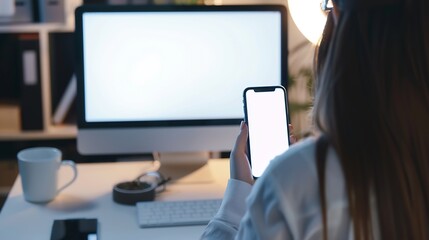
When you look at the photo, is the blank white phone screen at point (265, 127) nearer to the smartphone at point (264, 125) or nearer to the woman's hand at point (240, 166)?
the smartphone at point (264, 125)

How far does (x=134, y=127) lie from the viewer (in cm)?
167

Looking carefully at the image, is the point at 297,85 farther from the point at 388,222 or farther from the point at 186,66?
the point at 388,222

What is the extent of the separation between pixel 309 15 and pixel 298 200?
0.85 m

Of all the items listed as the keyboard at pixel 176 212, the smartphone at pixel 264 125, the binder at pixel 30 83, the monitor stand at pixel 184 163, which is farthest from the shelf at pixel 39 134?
the smartphone at pixel 264 125

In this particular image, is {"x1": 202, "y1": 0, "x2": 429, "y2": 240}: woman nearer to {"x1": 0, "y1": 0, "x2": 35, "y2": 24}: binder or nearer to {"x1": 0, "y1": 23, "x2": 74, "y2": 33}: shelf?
{"x1": 0, "y1": 23, "x2": 74, "y2": 33}: shelf

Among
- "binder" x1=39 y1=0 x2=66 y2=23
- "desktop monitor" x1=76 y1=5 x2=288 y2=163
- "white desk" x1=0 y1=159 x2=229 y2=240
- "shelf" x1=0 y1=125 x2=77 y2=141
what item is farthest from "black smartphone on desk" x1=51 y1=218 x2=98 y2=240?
"binder" x1=39 y1=0 x2=66 y2=23

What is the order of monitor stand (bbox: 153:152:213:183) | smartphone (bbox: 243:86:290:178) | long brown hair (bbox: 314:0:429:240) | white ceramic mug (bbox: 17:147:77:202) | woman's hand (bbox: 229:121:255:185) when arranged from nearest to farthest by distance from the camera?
long brown hair (bbox: 314:0:429:240) → woman's hand (bbox: 229:121:255:185) → smartphone (bbox: 243:86:290:178) → white ceramic mug (bbox: 17:147:77:202) → monitor stand (bbox: 153:152:213:183)

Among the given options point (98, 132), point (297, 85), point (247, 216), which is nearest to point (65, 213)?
point (98, 132)

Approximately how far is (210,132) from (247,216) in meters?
0.88

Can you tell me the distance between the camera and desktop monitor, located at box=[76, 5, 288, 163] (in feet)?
5.41

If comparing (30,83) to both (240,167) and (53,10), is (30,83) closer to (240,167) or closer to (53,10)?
(53,10)

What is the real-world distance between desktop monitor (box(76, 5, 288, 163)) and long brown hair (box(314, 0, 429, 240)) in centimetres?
90

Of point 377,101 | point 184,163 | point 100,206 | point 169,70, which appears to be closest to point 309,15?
point 169,70

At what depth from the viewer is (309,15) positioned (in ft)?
5.14
